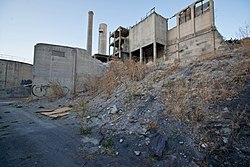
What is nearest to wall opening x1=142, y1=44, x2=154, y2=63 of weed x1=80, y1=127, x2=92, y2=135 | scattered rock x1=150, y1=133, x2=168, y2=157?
weed x1=80, y1=127, x2=92, y2=135

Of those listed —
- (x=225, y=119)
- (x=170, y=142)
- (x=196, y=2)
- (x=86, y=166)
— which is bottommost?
(x=86, y=166)

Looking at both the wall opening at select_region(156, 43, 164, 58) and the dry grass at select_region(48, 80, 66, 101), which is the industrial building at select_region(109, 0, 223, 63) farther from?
the dry grass at select_region(48, 80, 66, 101)

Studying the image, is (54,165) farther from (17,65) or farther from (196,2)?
(17,65)

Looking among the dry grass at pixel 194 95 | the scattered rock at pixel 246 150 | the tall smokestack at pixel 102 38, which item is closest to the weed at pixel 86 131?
the dry grass at pixel 194 95

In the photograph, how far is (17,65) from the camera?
64.6 feet

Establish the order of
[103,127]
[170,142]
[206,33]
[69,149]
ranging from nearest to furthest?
[170,142]
[69,149]
[103,127]
[206,33]

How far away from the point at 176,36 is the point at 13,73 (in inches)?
800

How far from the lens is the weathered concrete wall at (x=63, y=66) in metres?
10.5

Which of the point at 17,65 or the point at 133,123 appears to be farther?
the point at 17,65

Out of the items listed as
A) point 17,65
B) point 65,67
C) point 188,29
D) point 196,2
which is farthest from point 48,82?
point 196,2

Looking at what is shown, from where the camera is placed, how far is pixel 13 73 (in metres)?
19.3

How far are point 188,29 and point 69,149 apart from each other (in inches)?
639

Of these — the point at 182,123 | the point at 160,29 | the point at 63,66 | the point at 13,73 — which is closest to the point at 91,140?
the point at 182,123

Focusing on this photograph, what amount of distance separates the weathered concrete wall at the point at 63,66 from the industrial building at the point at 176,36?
4963 millimetres
